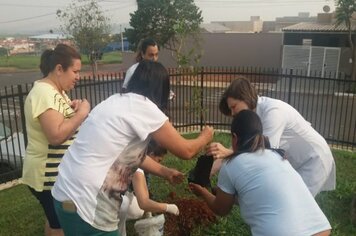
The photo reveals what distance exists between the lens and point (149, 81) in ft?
6.16

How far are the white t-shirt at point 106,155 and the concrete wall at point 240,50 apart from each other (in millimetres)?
22815

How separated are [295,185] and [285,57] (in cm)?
2090

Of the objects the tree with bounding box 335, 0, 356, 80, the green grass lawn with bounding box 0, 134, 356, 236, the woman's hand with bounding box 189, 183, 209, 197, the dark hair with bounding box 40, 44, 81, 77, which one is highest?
the tree with bounding box 335, 0, 356, 80

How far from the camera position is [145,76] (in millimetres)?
1882

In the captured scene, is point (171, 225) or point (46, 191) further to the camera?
point (171, 225)

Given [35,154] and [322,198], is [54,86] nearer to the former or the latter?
[35,154]

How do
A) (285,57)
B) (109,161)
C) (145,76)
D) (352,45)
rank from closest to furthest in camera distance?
(109,161) → (145,76) → (352,45) → (285,57)

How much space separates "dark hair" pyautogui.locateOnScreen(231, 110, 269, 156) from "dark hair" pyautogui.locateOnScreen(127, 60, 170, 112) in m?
0.43

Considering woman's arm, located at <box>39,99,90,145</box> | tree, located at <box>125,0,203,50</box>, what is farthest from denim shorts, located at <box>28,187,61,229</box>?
tree, located at <box>125,0,203,50</box>

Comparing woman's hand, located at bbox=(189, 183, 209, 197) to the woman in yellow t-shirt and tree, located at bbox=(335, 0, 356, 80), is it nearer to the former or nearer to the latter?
the woman in yellow t-shirt

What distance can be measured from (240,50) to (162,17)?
5.96 meters

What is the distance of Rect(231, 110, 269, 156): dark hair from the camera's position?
187cm

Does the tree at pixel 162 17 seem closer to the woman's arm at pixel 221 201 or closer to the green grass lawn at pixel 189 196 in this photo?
the green grass lawn at pixel 189 196

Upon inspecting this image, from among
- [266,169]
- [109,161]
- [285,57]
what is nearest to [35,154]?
[109,161]
